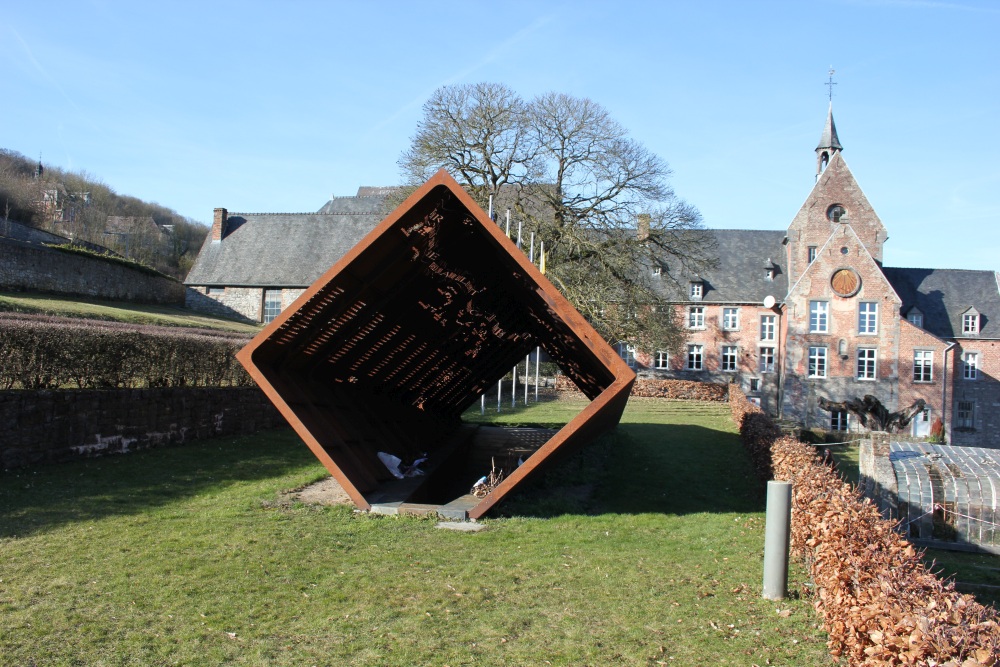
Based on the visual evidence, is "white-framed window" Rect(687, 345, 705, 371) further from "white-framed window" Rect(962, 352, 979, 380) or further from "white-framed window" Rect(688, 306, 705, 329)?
"white-framed window" Rect(962, 352, 979, 380)

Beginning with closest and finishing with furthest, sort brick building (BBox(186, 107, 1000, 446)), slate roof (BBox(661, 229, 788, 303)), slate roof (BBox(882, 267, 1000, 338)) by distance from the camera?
brick building (BBox(186, 107, 1000, 446))
slate roof (BBox(882, 267, 1000, 338))
slate roof (BBox(661, 229, 788, 303))

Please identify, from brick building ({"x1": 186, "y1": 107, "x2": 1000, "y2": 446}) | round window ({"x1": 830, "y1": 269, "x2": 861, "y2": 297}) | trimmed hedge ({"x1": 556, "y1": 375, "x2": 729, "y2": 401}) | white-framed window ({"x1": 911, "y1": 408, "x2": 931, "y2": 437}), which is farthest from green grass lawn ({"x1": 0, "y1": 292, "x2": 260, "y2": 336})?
white-framed window ({"x1": 911, "y1": 408, "x2": 931, "y2": 437})

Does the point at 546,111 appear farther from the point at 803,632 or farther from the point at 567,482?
the point at 803,632

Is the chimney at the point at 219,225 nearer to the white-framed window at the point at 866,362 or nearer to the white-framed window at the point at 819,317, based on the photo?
the white-framed window at the point at 819,317

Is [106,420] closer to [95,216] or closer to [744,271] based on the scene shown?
[744,271]

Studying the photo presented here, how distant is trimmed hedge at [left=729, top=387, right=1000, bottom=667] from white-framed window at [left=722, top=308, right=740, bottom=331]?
148 ft

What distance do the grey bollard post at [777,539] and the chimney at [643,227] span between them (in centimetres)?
2848

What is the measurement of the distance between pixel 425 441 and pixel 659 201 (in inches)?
872

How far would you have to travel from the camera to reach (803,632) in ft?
19.2

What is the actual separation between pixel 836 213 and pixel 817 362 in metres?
10.1

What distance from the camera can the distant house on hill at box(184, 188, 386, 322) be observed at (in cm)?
4616

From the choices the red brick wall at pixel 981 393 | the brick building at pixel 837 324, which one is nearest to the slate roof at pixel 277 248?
the brick building at pixel 837 324

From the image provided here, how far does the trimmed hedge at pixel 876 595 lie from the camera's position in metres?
3.66

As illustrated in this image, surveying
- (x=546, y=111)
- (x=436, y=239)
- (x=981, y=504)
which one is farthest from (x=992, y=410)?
(x=436, y=239)
